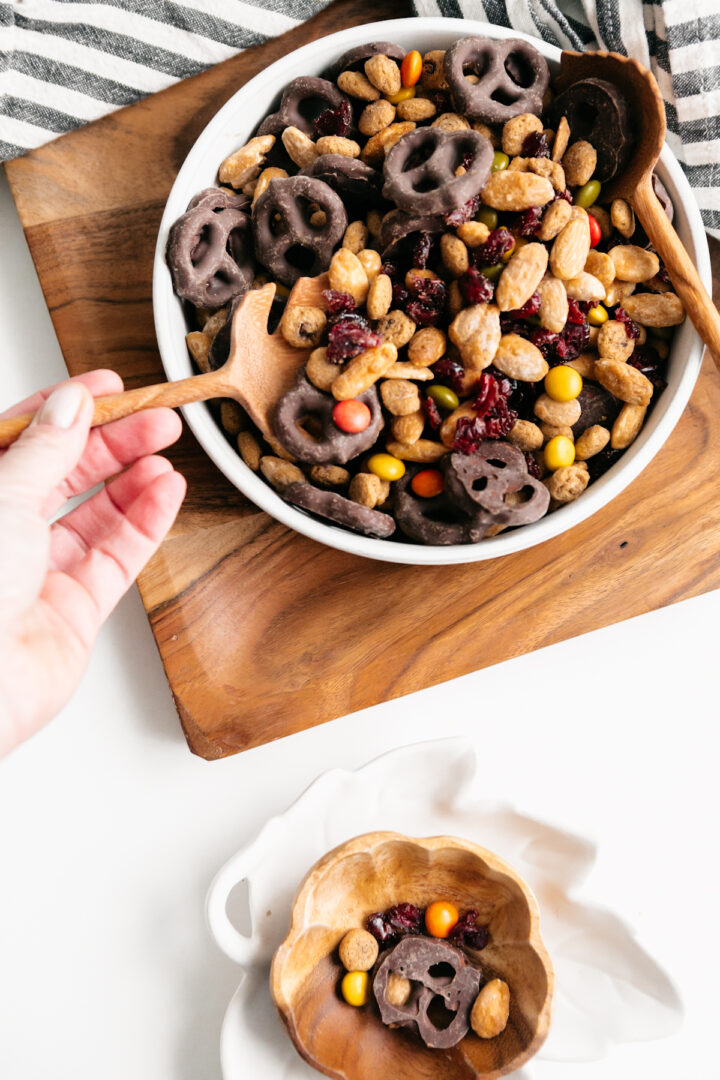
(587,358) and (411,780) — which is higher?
(587,358)

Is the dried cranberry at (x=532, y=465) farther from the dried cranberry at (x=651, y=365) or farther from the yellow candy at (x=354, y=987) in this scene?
the yellow candy at (x=354, y=987)

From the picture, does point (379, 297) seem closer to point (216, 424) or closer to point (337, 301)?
point (337, 301)

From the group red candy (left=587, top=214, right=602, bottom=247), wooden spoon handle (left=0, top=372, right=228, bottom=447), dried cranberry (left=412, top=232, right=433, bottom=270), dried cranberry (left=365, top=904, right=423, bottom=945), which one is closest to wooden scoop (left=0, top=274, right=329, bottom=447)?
wooden spoon handle (left=0, top=372, right=228, bottom=447)

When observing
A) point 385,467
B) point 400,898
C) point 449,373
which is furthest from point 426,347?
point 400,898

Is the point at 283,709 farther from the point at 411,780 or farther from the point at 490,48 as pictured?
the point at 490,48

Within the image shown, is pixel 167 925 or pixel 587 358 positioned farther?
pixel 167 925

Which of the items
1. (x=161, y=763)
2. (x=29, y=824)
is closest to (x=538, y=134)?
(x=161, y=763)

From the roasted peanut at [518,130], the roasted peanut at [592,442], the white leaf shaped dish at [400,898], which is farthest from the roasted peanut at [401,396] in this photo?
the white leaf shaped dish at [400,898]
